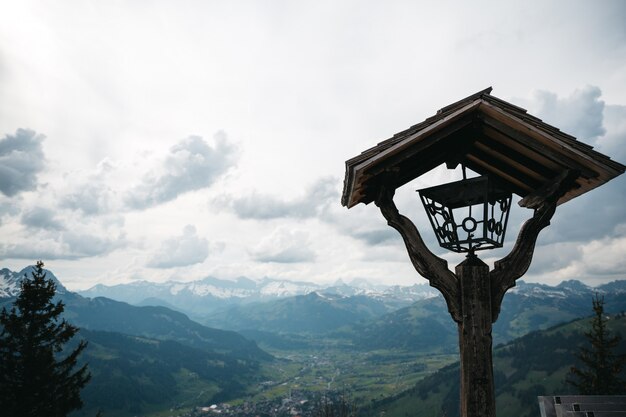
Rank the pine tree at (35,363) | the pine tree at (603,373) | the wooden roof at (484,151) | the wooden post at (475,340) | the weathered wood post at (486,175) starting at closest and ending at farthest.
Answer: the wooden post at (475,340) < the weathered wood post at (486,175) < the wooden roof at (484,151) < the pine tree at (35,363) < the pine tree at (603,373)

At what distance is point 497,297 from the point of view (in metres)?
5.06

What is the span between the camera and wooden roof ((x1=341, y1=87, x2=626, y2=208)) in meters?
5.05

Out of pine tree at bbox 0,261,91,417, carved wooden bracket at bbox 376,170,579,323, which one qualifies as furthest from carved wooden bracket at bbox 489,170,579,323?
pine tree at bbox 0,261,91,417

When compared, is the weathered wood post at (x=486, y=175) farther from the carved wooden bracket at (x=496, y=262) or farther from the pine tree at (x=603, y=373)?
the pine tree at (x=603, y=373)

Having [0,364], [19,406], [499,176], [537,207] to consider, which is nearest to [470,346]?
[537,207]

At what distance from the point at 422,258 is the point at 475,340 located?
1.21 m

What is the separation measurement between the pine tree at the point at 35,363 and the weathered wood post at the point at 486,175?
30505mm

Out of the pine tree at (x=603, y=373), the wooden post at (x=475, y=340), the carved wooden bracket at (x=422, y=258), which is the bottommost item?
the pine tree at (x=603, y=373)

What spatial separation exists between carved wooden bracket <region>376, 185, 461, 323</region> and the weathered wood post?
0.04 feet

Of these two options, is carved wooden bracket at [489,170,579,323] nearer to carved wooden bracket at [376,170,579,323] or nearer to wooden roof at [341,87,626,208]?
carved wooden bracket at [376,170,579,323]

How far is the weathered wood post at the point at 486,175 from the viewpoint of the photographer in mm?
4891

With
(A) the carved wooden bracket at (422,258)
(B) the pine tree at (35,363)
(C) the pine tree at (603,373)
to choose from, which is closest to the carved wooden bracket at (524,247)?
(A) the carved wooden bracket at (422,258)

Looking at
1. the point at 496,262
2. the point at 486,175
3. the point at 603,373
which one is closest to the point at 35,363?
the point at 496,262

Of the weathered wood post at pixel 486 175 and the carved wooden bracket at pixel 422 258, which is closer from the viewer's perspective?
the weathered wood post at pixel 486 175
